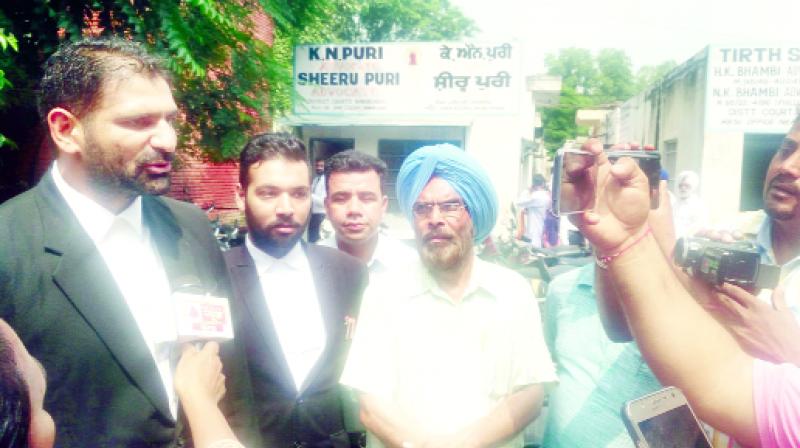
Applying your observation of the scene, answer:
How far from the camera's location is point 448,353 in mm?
2129

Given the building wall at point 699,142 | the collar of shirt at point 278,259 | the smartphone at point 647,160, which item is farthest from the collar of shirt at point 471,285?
the building wall at point 699,142

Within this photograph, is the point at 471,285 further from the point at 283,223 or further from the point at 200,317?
the point at 200,317

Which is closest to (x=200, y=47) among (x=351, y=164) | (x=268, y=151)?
(x=351, y=164)

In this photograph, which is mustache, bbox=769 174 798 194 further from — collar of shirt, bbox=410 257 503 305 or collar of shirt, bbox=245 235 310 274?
collar of shirt, bbox=245 235 310 274

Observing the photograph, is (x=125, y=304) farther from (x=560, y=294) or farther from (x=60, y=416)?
(x=560, y=294)

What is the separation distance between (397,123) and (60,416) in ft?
30.5

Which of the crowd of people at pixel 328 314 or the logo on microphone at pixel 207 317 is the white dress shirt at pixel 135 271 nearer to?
the crowd of people at pixel 328 314

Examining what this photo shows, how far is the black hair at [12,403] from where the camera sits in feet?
3.37

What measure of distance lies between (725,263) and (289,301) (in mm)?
1615

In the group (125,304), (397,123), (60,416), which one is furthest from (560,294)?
(397,123)

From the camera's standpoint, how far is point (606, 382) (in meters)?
2.08

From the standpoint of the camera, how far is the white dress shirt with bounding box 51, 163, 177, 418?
1904 millimetres

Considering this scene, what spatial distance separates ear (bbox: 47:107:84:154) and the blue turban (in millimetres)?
1145

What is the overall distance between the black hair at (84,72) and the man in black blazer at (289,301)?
A: 0.77 m
